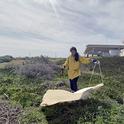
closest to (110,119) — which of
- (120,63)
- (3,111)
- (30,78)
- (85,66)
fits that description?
(3,111)

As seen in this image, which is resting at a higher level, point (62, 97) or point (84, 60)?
point (84, 60)

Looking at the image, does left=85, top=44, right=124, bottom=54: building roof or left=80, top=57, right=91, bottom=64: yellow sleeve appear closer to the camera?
left=80, top=57, right=91, bottom=64: yellow sleeve

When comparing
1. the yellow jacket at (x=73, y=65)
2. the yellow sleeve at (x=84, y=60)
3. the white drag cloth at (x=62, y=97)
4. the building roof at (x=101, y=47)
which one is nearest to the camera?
the white drag cloth at (x=62, y=97)

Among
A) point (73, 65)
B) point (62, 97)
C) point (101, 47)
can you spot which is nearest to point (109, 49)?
point (101, 47)

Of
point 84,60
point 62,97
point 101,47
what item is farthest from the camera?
point 101,47

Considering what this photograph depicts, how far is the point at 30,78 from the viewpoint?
18.0 metres

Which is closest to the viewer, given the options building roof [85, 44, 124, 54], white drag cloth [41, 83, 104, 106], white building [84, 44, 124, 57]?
white drag cloth [41, 83, 104, 106]

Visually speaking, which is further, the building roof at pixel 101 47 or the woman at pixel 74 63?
the building roof at pixel 101 47

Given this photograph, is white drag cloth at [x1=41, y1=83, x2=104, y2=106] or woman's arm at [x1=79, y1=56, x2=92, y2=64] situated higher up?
woman's arm at [x1=79, y1=56, x2=92, y2=64]

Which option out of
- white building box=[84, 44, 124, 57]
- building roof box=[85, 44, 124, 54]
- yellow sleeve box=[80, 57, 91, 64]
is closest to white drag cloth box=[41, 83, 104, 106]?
yellow sleeve box=[80, 57, 91, 64]

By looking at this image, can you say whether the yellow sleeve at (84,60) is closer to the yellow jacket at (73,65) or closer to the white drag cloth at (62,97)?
the yellow jacket at (73,65)

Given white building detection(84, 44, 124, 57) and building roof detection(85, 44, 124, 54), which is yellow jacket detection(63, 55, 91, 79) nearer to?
building roof detection(85, 44, 124, 54)

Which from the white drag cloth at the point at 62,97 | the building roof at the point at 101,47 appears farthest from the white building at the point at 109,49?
the white drag cloth at the point at 62,97

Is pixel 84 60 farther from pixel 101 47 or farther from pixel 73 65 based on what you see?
pixel 101 47
